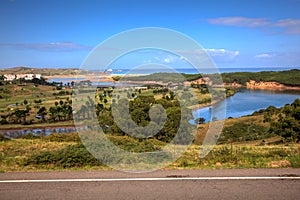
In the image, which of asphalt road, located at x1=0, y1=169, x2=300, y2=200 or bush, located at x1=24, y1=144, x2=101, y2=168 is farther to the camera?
bush, located at x1=24, y1=144, x2=101, y2=168

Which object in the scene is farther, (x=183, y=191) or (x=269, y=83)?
(x=269, y=83)

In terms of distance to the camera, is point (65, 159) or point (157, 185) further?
point (65, 159)

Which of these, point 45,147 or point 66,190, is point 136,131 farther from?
point 66,190

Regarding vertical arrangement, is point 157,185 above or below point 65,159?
below

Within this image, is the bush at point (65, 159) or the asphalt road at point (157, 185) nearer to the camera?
the asphalt road at point (157, 185)

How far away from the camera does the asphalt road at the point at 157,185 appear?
6.27 metres

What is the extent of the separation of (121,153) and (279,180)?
17.5ft

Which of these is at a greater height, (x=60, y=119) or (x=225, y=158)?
(x=225, y=158)

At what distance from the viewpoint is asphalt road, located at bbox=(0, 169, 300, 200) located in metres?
6.27

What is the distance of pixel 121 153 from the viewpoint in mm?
10234

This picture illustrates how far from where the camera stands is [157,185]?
6953 mm

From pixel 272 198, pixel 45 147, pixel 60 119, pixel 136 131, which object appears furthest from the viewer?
pixel 60 119

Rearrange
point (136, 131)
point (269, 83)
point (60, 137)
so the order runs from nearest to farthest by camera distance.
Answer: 1. point (136, 131)
2. point (60, 137)
3. point (269, 83)

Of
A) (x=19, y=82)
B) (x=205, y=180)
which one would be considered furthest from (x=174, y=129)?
(x=19, y=82)
